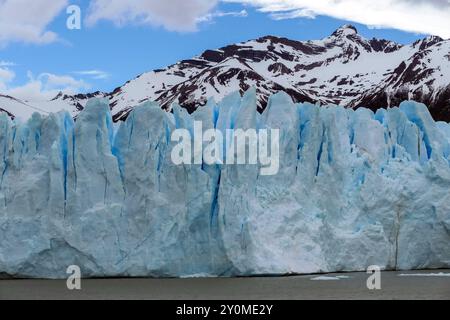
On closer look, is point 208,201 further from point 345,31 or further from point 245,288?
point 345,31

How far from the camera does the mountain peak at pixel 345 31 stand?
6900 centimetres

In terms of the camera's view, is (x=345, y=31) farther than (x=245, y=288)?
Yes

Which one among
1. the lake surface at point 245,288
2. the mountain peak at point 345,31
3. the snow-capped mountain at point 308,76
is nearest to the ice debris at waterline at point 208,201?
the lake surface at point 245,288

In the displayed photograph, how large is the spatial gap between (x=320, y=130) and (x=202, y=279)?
4699 mm

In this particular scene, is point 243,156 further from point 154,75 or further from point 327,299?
point 154,75

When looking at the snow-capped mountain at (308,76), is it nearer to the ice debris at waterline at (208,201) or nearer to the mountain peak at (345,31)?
the mountain peak at (345,31)

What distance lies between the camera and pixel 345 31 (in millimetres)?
69750

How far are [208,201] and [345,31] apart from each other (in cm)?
5505

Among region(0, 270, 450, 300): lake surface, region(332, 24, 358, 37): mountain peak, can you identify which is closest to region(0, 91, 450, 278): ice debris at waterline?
region(0, 270, 450, 300): lake surface

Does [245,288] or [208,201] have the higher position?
[208,201]

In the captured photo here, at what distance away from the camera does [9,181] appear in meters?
17.8

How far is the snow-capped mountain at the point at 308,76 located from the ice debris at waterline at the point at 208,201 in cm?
2376

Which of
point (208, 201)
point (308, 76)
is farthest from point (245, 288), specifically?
point (308, 76)

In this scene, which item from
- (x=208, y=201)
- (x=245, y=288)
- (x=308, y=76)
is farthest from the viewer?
(x=308, y=76)
